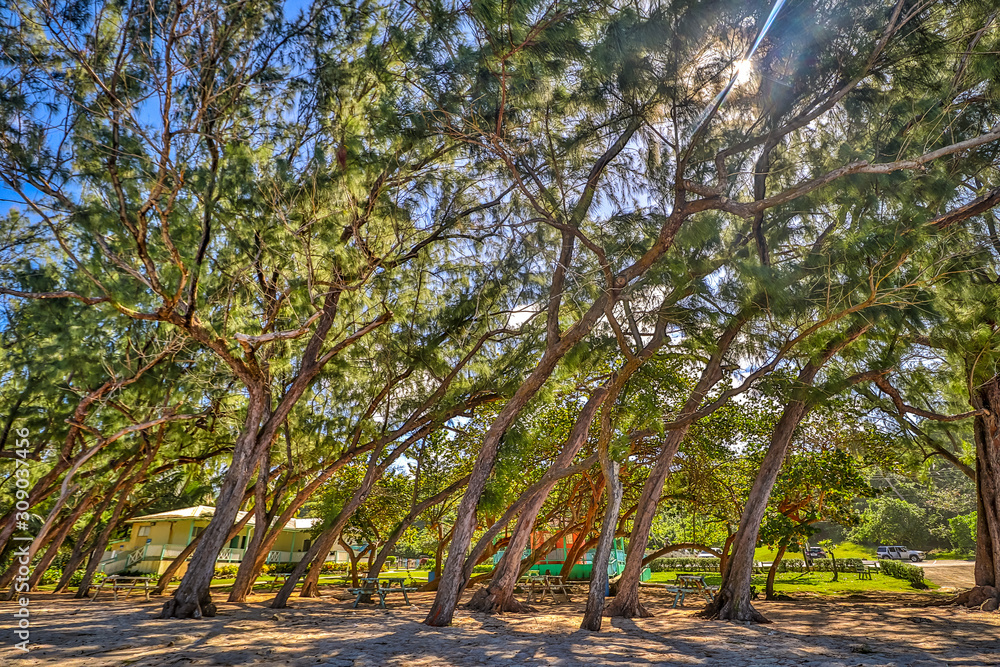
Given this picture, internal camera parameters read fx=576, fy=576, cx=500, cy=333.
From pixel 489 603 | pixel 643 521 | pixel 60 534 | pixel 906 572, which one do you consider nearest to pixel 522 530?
pixel 489 603

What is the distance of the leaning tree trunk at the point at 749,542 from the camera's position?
23.6 ft

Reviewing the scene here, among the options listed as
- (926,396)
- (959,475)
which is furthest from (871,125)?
(959,475)

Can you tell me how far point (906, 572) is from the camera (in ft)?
47.9

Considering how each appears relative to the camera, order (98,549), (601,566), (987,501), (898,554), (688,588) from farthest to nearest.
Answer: (898,554) < (98,549) < (688,588) < (987,501) < (601,566)

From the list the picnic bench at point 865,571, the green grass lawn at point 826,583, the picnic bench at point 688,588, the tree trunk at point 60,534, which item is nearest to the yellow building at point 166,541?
the tree trunk at point 60,534

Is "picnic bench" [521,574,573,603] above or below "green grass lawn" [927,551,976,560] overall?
below

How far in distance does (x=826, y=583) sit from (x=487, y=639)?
49.9 ft

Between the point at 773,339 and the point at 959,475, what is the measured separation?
32324 mm

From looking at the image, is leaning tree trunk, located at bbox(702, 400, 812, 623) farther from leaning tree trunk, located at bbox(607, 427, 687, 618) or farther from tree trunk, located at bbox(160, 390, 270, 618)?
tree trunk, located at bbox(160, 390, 270, 618)

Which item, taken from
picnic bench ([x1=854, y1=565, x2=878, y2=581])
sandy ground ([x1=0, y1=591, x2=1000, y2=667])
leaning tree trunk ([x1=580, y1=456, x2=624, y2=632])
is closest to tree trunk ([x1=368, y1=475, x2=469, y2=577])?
sandy ground ([x1=0, y1=591, x2=1000, y2=667])

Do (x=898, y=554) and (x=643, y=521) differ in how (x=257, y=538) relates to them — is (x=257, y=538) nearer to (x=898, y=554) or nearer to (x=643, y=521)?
(x=643, y=521)

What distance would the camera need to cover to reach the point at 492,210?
23.9 ft

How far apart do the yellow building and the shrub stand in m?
14.4

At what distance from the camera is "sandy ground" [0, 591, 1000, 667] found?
4332mm
